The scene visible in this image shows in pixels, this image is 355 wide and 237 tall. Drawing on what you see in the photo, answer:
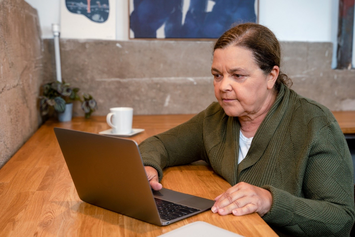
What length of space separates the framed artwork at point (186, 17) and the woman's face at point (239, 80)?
3.89ft

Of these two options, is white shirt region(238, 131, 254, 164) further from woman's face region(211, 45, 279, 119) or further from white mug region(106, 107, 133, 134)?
white mug region(106, 107, 133, 134)

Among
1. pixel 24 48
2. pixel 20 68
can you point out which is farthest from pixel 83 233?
pixel 24 48

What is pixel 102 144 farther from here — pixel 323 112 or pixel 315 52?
pixel 315 52

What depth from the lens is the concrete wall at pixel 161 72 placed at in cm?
235

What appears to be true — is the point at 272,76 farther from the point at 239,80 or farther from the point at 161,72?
the point at 161,72

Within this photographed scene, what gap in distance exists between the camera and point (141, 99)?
7.94 feet

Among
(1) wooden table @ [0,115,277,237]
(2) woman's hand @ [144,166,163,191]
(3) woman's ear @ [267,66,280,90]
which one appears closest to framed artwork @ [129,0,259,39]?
(1) wooden table @ [0,115,277,237]

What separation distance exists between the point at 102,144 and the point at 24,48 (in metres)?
1.18

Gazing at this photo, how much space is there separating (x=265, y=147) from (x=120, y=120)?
858 millimetres

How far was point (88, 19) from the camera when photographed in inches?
91.9

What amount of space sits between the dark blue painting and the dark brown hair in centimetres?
128

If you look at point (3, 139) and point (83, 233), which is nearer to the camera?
point (83, 233)

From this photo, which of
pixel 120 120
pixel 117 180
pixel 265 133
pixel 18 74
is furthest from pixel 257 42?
pixel 18 74

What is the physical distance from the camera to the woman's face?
1.19 meters
